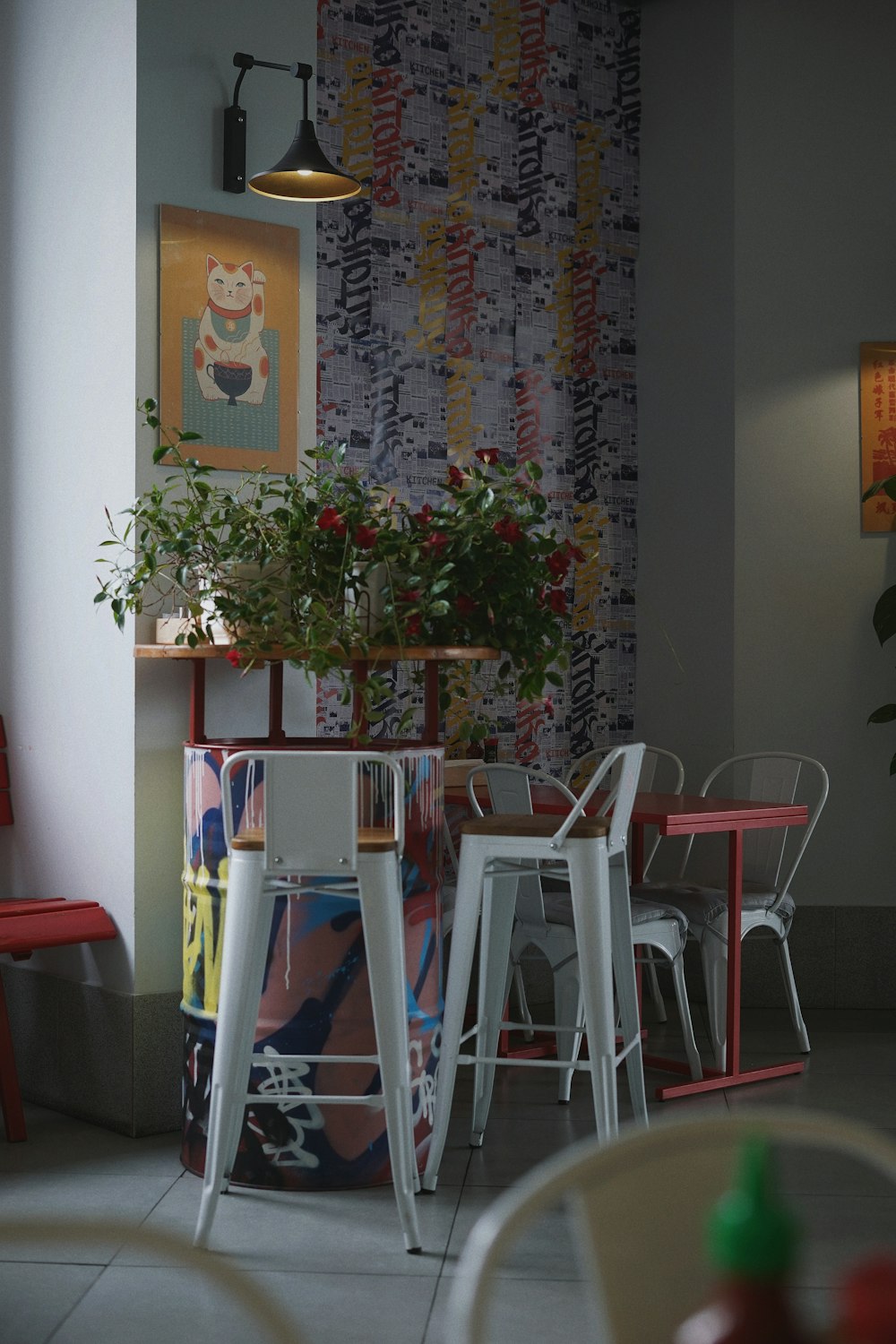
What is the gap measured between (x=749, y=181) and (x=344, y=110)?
1.43 m

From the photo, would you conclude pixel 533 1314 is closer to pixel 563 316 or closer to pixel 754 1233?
pixel 754 1233

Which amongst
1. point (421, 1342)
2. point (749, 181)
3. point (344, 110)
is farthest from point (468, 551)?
point (749, 181)

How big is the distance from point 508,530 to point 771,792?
1.87 m

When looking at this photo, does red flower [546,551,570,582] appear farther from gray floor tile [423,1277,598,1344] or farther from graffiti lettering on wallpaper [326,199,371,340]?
graffiti lettering on wallpaper [326,199,371,340]

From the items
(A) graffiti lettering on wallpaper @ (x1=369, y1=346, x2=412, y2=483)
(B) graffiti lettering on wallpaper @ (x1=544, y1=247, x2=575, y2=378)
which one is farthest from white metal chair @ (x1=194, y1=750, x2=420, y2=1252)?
(B) graffiti lettering on wallpaper @ (x1=544, y1=247, x2=575, y2=378)

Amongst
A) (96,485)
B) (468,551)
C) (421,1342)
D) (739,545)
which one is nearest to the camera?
(421,1342)

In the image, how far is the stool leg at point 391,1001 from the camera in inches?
111

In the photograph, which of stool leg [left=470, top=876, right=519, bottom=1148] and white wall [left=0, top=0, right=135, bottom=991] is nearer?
stool leg [left=470, top=876, right=519, bottom=1148]

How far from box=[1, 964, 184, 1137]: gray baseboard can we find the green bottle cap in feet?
9.95

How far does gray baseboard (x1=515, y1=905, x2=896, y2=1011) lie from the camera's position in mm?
5000

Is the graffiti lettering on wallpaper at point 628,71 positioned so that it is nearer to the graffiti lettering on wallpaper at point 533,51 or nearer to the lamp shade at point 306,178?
the graffiti lettering on wallpaper at point 533,51

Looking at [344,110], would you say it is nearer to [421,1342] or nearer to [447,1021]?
[447,1021]

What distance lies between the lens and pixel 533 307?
17.1 ft

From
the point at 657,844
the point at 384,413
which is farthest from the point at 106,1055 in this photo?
the point at 384,413
